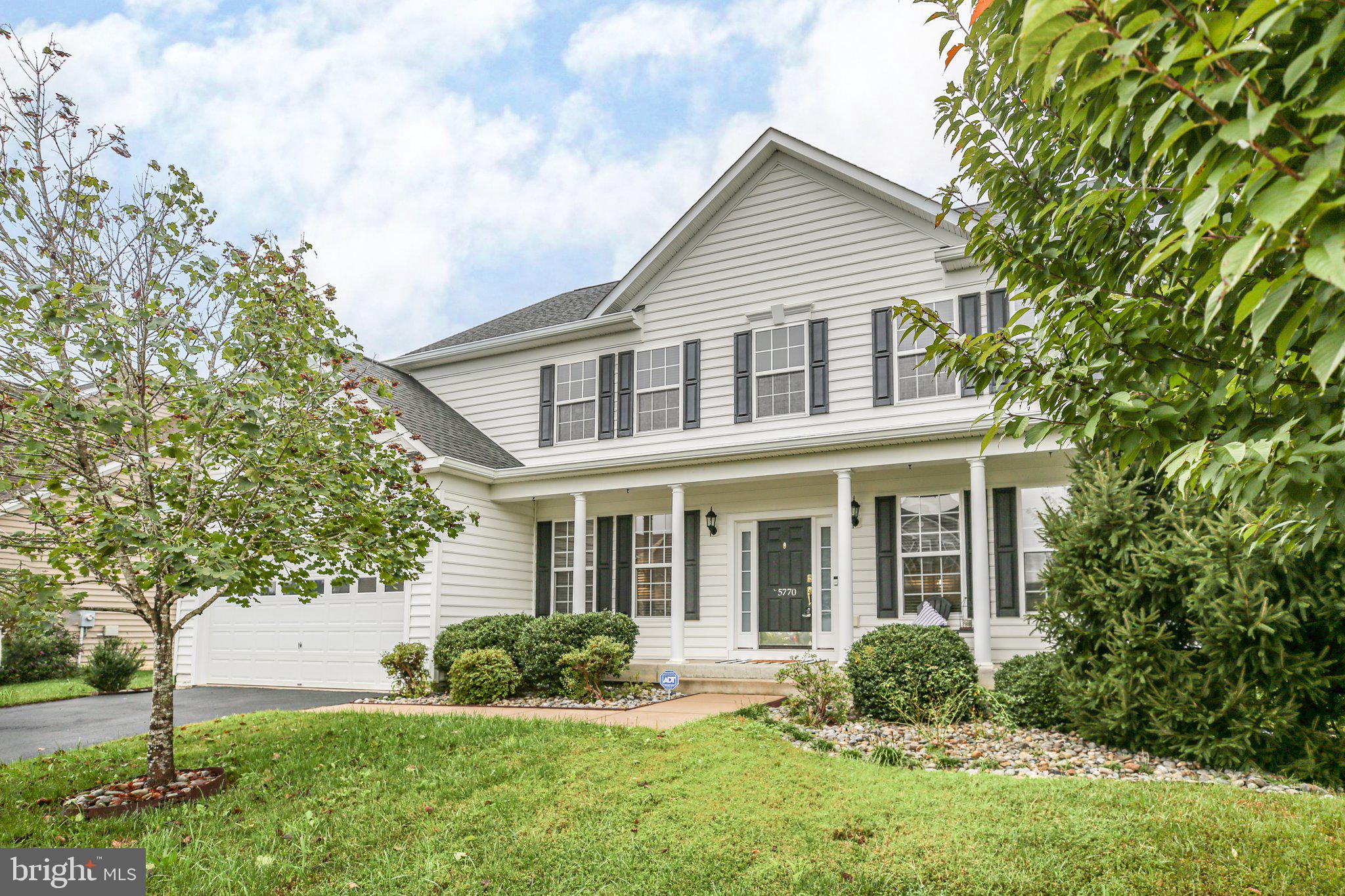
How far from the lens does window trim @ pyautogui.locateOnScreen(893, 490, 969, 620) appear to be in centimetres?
1152

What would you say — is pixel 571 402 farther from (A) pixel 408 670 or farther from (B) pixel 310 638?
(B) pixel 310 638

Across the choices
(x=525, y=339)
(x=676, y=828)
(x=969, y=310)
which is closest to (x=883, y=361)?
(x=969, y=310)

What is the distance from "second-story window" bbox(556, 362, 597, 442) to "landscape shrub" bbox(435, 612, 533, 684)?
347 centimetres

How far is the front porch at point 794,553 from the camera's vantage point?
36.9ft

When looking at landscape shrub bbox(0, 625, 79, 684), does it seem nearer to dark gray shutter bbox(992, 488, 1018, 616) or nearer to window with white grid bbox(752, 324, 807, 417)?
window with white grid bbox(752, 324, 807, 417)

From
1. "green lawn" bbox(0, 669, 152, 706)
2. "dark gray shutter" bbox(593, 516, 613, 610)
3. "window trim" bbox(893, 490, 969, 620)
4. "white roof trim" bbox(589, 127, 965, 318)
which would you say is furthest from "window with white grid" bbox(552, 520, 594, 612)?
"green lawn" bbox(0, 669, 152, 706)

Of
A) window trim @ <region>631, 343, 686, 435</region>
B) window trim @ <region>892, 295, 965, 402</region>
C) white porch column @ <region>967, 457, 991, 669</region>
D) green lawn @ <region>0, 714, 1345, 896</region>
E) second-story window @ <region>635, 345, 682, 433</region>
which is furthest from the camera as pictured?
second-story window @ <region>635, 345, 682, 433</region>

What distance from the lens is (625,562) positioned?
14078 millimetres

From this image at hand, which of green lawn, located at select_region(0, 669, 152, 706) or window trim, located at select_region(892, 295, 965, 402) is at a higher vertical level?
window trim, located at select_region(892, 295, 965, 402)

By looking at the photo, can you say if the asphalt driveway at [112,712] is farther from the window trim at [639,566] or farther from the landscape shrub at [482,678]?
the window trim at [639,566]

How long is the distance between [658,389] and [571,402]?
175cm

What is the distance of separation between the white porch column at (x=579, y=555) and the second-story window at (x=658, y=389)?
Result: 1635 mm

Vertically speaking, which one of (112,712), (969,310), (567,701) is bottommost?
(112,712)

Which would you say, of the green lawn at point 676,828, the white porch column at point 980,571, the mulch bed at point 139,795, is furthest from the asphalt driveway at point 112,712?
the white porch column at point 980,571
